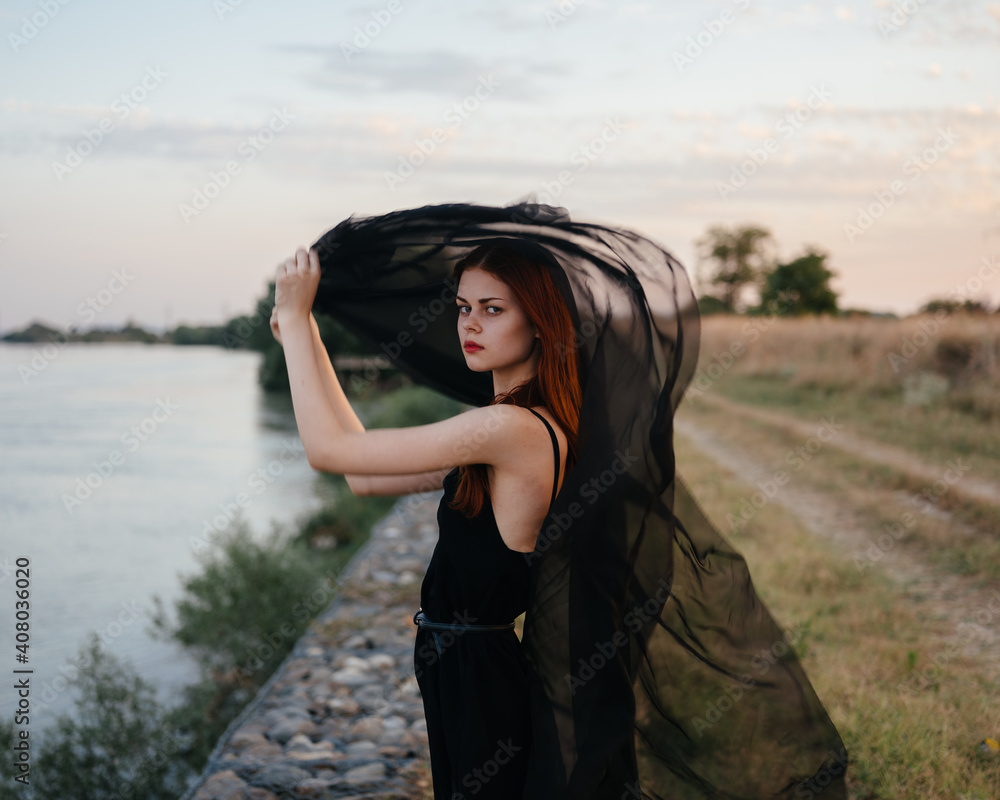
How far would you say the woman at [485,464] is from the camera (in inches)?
70.6

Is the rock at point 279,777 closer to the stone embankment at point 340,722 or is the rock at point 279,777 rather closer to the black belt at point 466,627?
the stone embankment at point 340,722

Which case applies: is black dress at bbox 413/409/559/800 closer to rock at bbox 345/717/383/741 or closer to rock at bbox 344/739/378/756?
rock at bbox 344/739/378/756

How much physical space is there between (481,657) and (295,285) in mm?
1009

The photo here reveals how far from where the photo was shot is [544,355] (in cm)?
190

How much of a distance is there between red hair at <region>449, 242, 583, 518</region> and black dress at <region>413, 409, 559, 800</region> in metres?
0.06

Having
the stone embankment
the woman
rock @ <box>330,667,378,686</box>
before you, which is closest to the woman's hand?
the woman

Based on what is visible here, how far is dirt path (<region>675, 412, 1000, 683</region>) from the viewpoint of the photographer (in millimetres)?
4980

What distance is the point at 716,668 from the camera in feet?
6.65

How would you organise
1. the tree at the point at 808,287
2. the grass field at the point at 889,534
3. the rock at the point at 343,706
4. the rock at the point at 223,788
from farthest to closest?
the tree at the point at 808,287 → the rock at the point at 343,706 → the grass field at the point at 889,534 → the rock at the point at 223,788

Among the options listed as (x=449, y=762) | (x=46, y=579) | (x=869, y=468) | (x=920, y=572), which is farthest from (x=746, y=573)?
(x=46, y=579)

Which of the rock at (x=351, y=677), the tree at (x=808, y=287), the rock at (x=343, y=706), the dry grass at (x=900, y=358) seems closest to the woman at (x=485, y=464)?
the rock at (x=343, y=706)

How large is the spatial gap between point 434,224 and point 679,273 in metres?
0.65

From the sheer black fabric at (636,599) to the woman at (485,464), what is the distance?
0.07 metres

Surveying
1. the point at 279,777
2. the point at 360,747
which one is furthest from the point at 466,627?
the point at 360,747
